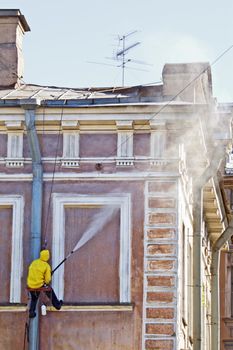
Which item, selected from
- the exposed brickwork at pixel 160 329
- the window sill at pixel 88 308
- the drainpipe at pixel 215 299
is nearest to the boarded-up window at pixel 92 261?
the window sill at pixel 88 308

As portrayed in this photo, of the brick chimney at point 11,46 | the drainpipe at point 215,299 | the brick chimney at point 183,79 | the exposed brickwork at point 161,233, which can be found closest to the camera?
the exposed brickwork at point 161,233

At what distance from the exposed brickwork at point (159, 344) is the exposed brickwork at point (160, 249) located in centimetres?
122

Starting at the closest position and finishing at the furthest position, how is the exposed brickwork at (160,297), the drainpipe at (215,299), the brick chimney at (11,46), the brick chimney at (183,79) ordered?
the exposed brickwork at (160,297), the brick chimney at (183,79), the brick chimney at (11,46), the drainpipe at (215,299)

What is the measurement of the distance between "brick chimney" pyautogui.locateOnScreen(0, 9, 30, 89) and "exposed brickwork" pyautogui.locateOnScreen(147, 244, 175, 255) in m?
4.19

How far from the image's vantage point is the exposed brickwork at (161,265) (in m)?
18.6

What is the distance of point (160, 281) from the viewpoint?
61.1ft

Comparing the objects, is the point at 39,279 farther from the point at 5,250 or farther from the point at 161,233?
the point at 161,233

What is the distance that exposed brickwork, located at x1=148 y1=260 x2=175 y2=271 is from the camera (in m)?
18.6

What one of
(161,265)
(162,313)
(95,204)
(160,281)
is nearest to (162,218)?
(161,265)

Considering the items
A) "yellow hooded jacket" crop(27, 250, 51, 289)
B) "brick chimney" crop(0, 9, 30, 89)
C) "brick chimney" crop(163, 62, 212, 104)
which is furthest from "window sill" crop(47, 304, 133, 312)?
"brick chimney" crop(0, 9, 30, 89)

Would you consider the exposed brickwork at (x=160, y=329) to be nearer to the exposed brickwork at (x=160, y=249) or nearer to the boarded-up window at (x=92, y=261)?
the boarded-up window at (x=92, y=261)

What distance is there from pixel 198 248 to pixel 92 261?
2.17 meters

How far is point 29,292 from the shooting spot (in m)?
18.7

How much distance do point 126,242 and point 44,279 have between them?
1.26 metres
